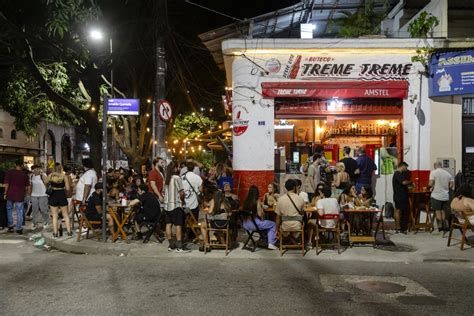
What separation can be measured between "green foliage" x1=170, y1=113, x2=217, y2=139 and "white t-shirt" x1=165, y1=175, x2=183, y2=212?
20.5m

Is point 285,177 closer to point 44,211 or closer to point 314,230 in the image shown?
point 314,230

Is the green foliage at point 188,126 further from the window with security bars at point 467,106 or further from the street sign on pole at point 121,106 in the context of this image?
the street sign on pole at point 121,106

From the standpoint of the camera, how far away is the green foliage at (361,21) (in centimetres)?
1524

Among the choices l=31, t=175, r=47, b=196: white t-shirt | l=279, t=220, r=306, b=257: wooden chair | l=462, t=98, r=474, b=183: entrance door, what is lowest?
l=279, t=220, r=306, b=257: wooden chair

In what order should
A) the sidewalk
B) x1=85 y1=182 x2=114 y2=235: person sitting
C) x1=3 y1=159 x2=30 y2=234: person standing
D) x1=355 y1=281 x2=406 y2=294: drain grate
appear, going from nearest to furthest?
1. x1=355 y1=281 x2=406 y2=294: drain grate
2. the sidewalk
3. x1=85 y1=182 x2=114 y2=235: person sitting
4. x1=3 y1=159 x2=30 y2=234: person standing

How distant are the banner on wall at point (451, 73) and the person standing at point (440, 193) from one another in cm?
218

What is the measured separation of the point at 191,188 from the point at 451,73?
730cm

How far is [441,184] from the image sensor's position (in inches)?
440

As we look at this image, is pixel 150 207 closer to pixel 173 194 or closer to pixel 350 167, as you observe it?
pixel 173 194

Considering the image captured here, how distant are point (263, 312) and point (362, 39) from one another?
899 cm

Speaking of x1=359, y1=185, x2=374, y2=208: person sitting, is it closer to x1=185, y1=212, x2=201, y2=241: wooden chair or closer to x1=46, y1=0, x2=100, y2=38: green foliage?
x1=185, y1=212, x2=201, y2=241: wooden chair

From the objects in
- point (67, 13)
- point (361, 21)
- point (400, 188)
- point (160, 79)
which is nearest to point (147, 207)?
point (160, 79)

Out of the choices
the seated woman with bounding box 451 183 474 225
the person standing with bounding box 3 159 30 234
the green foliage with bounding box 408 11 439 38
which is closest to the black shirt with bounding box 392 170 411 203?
the seated woman with bounding box 451 183 474 225

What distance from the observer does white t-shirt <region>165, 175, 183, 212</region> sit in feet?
31.2
